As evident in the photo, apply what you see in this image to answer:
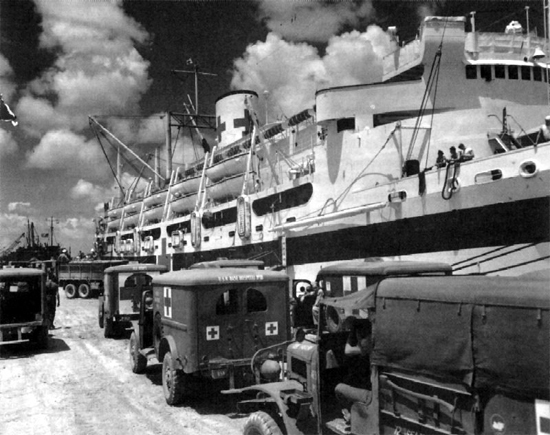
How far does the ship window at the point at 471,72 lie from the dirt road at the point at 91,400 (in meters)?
14.6

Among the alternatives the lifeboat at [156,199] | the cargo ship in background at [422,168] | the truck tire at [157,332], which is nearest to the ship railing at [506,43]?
the cargo ship in background at [422,168]

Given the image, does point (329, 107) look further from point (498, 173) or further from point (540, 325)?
point (540, 325)

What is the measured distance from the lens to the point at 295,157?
25.0 metres

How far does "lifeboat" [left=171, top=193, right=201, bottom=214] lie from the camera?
3702 centimetres

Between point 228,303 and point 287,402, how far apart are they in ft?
12.1

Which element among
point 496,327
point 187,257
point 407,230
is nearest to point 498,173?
point 407,230

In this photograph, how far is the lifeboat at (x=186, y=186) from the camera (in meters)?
38.0

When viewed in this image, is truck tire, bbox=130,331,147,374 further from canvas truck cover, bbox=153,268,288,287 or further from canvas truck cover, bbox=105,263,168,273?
canvas truck cover, bbox=105,263,168,273

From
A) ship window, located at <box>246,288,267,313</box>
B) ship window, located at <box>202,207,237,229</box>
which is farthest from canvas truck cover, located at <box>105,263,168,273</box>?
ship window, located at <box>202,207,237,229</box>

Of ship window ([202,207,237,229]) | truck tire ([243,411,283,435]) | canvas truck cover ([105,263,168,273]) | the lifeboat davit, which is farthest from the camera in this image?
the lifeboat davit

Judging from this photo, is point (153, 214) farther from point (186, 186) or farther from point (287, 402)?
point (287, 402)

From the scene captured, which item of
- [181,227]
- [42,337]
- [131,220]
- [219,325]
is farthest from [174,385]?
[131,220]

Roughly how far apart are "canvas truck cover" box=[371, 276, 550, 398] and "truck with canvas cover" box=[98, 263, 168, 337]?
13425 mm

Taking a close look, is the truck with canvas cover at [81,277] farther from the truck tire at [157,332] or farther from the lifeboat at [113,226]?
the lifeboat at [113,226]
